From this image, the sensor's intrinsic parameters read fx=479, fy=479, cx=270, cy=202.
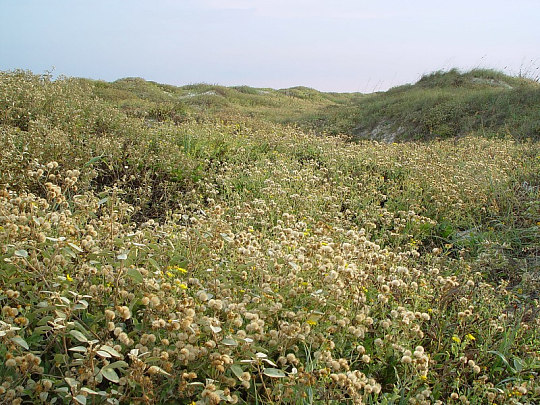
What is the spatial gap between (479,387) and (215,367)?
1477 mm

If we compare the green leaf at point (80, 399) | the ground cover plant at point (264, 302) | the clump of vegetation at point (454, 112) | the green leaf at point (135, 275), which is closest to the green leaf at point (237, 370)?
the ground cover plant at point (264, 302)

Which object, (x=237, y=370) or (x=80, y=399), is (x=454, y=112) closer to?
(x=237, y=370)

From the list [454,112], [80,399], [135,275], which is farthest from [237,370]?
[454,112]

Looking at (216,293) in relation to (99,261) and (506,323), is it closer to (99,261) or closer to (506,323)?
(99,261)

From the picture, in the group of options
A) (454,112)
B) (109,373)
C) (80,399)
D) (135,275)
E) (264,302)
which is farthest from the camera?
(454,112)

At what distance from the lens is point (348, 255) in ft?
10.8

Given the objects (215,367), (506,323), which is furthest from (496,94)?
(215,367)

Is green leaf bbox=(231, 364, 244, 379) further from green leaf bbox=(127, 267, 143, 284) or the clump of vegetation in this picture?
the clump of vegetation

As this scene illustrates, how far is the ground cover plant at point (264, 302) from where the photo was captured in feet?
7.18

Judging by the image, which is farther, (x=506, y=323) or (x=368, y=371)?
(x=506, y=323)

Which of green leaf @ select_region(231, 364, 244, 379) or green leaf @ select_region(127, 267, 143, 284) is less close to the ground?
green leaf @ select_region(127, 267, 143, 284)

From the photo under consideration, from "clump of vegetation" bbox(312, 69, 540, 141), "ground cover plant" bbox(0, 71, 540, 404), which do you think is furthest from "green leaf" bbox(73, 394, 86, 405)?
"clump of vegetation" bbox(312, 69, 540, 141)

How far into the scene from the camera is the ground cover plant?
2.19m

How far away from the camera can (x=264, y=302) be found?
2738 millimetres
